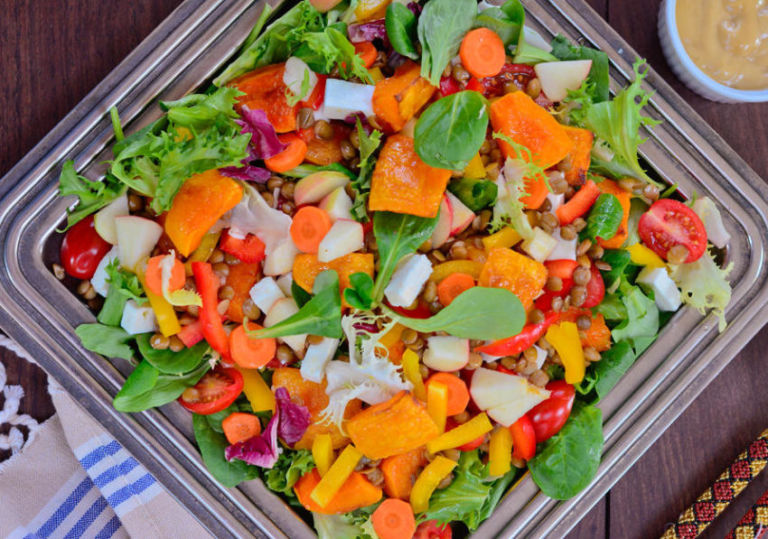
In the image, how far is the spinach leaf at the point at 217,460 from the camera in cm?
179

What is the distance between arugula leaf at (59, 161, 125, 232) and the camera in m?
1.67

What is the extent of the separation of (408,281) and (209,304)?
1.61 feet

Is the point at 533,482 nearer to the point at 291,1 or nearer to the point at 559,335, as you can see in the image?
the point at 559,335

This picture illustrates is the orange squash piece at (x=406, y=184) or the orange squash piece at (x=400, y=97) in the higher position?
the orange squash piece at (x=400, y=97)

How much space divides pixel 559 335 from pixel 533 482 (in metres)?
0.42

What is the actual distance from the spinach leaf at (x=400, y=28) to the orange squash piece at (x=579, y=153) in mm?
456

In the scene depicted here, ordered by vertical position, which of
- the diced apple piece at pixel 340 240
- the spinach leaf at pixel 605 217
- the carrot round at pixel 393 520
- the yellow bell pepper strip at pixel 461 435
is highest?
the spinach leaf at pixel 605 217

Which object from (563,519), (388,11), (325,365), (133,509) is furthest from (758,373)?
(133,509)

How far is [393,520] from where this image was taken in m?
1.77

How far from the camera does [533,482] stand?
1.92 meters

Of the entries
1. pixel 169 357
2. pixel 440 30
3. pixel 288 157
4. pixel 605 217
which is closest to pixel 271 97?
pixel 288 157

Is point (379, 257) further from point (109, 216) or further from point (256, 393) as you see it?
point (109, 216)

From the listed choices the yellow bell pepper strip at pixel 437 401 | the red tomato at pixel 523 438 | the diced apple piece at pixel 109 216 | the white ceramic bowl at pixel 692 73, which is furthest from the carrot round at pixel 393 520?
the white ceramic bowl at pixel 692 73

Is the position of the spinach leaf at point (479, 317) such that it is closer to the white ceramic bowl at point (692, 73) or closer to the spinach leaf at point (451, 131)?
the spinach leaf at point (451, 131)
